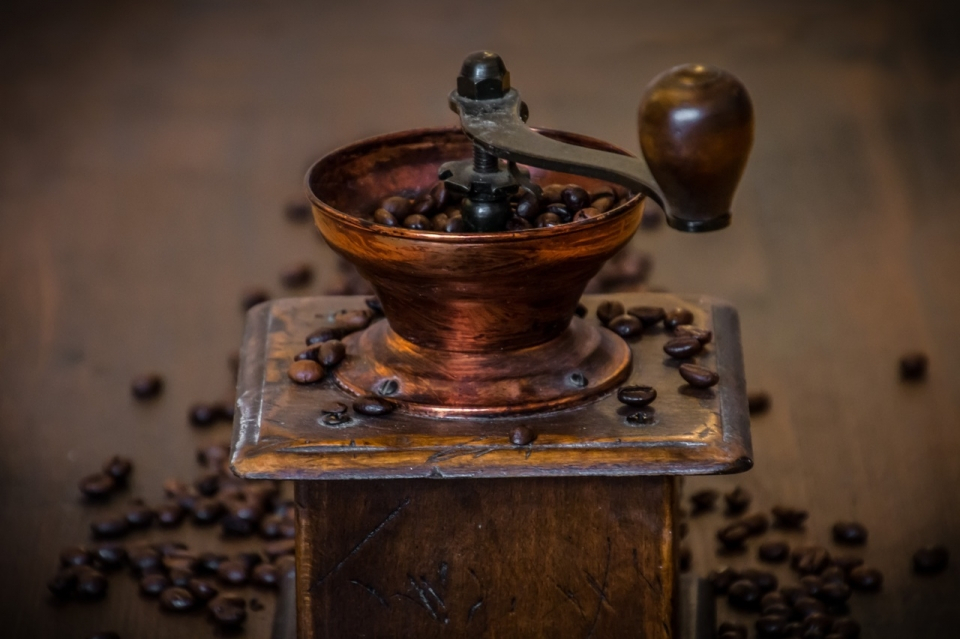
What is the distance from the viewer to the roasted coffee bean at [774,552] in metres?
2.01

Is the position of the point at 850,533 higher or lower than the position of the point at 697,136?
lower

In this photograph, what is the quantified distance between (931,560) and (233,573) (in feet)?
3.21

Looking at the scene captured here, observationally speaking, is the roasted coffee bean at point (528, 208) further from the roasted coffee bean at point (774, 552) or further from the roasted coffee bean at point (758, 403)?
the roasted coffee bean at point (758, 403)

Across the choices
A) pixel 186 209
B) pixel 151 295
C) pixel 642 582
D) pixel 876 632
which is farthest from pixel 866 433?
pixel 186 209

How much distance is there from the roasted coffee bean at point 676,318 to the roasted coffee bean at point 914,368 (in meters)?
0.78

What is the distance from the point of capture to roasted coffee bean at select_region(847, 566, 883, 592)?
6.33ft

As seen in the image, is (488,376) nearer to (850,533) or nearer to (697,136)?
(697,136)

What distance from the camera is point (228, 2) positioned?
3998 millimetres

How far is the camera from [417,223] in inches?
60.2

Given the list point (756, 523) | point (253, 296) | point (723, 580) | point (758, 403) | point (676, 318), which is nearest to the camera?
point (676, 318)

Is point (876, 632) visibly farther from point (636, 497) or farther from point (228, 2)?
point (228, 2)

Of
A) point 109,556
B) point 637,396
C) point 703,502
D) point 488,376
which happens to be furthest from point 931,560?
point 109,556

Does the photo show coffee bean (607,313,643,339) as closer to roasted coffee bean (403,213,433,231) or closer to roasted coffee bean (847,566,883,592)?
roasted coffee bean (403,213,433,231)

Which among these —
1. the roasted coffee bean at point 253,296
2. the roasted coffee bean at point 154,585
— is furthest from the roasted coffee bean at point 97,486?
the roasted coffee bean at point 253,296
